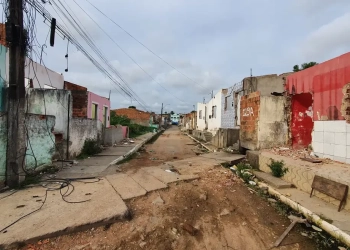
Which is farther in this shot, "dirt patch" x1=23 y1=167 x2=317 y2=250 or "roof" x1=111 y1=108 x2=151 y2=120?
"roof" x1=111 y1=108 x2=151 y2=120

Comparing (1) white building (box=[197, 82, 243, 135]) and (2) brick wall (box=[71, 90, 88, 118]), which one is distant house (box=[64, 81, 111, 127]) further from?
(1) white building (box=[197, 82, 243, 135])

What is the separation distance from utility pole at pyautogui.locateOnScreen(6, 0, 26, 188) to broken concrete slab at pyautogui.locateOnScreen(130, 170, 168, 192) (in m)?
2.75

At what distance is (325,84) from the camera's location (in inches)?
242

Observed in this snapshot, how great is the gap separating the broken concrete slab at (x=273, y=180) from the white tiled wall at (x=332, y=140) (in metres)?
1.52

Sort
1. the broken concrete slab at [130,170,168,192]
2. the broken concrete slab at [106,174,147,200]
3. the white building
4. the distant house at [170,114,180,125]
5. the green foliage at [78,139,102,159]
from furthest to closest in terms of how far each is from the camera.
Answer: the distant house at [170,114,180,125]
the white building
the green foliage at [78,139,102,159]
the broken concrete slab at [130,170,168,192]
the broken concrete slab at [106,174,147,200]

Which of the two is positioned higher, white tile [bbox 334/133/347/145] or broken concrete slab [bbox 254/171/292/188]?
white tile [bbox 334/133/347/145]

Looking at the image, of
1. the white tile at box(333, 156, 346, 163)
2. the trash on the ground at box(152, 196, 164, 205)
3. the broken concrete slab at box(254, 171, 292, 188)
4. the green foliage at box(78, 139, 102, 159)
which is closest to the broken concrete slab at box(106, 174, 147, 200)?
the trash on the ground at box(152, 196, 164, 205)

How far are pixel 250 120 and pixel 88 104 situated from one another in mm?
9060

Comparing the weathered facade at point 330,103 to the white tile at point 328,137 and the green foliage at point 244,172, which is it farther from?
the green foliage at point 244,172

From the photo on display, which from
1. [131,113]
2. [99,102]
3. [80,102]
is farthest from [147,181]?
[131,113]

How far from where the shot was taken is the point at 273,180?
565cm

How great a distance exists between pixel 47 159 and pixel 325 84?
27.7 ft

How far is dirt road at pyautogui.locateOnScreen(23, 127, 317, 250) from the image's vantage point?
3127 millimetres

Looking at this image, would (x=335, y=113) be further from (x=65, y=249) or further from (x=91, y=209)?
(x=65, y=249)
